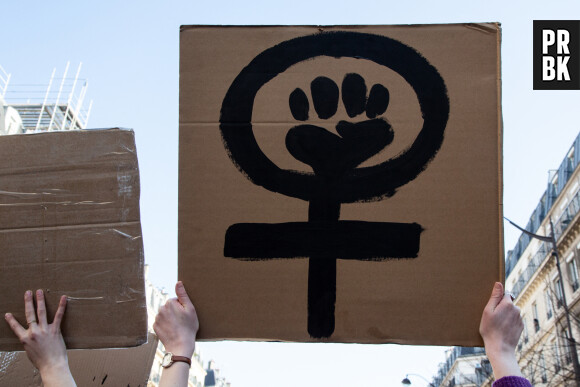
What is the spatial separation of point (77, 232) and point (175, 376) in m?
0.73

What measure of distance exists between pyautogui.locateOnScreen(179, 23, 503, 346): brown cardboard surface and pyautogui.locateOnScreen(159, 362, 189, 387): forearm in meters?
0.23

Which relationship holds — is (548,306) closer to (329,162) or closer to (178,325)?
(329,162)

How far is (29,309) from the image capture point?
2.76m

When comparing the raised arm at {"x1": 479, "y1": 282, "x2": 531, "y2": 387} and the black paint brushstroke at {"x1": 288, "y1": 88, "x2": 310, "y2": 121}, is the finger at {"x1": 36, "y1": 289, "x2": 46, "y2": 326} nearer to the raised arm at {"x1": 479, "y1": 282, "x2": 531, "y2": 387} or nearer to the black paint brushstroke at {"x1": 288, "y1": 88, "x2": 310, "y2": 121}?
the black paint brushstroke at {"x1": 288, "y1": 88, "x2": 310, "y2": 121}

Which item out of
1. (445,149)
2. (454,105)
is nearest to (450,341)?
(445,149)

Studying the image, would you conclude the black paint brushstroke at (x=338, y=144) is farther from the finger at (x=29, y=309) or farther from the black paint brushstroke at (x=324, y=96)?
the finger at (x=29, y=309)

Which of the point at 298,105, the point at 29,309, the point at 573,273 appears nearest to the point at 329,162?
the point at 298,105

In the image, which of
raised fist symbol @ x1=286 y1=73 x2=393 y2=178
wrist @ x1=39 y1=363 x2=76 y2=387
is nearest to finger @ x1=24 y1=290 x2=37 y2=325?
wrist @ x1=39 y1=363 x2=76 y2=387

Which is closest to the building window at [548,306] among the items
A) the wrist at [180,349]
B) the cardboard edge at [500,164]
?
the cardboard edge at [500,164]

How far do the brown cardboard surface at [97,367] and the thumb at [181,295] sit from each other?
0.95m

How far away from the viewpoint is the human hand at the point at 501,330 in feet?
8.02

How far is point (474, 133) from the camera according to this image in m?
2.84

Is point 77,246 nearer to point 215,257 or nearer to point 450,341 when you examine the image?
point 215,257

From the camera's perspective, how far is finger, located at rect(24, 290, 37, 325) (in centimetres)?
275
